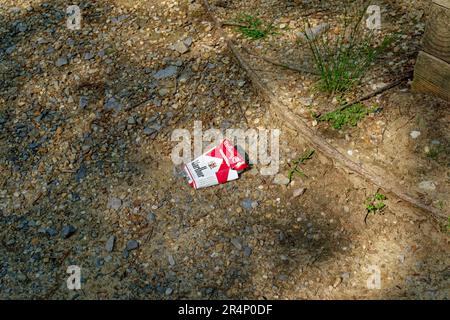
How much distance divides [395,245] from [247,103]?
1387 millimetres

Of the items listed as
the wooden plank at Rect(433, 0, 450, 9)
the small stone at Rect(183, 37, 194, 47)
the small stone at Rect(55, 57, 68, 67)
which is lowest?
the small stone at Rect(55, 57, 68, 67)

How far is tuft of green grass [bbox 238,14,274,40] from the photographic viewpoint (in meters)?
4.14

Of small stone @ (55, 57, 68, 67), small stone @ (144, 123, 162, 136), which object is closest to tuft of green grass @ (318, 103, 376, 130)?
small stone @ (144, 123, 162, 136)

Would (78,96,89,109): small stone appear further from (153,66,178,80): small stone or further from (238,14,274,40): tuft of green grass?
(238,14,274,40): tuft of green grass

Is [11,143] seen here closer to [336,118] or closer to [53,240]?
[53,240]

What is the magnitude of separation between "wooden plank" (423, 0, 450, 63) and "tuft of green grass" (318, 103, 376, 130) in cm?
52

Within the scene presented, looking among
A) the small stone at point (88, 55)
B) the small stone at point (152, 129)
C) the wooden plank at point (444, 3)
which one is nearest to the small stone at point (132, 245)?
the small stone at point (152, 129)

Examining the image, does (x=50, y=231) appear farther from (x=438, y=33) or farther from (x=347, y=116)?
(x=438, y=33)

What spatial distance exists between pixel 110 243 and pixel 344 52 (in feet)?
6.87

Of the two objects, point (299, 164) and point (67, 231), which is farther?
point (299, 164)

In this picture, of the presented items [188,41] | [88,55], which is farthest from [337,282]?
[88,55]

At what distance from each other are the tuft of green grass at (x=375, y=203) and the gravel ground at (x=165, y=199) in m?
0.04

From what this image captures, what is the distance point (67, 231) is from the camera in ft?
10.9

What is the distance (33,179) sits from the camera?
3.63 meters
